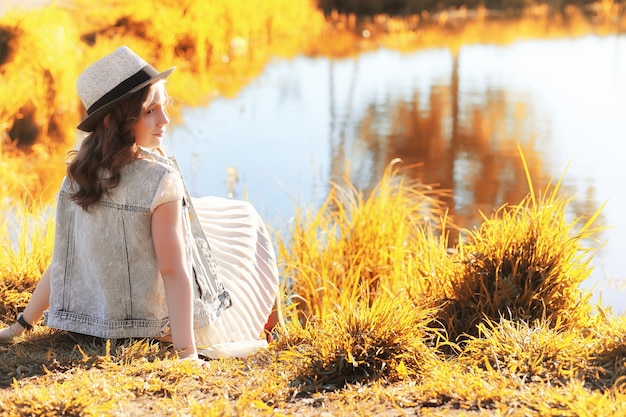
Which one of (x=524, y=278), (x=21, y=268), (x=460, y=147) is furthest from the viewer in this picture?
(x=460, y=147)

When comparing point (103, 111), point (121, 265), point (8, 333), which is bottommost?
point (8, 333)

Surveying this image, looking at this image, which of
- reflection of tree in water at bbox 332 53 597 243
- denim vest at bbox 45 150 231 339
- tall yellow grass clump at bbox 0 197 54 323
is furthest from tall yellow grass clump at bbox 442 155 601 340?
reflection of tree in water at bbox 332 53 597 243

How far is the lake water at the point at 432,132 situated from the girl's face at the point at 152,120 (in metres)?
2.31

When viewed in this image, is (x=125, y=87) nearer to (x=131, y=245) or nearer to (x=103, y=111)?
(x=103, y=111)

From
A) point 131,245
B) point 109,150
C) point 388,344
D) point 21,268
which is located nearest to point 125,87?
point 109,150

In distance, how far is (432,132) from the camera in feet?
26.3

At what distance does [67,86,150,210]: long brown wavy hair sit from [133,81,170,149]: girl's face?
2cm

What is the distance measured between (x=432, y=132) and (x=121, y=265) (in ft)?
18.6

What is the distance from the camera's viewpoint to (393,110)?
28.9ft

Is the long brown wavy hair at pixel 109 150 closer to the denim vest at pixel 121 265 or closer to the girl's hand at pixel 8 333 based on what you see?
the denim vest at pixel 121 265

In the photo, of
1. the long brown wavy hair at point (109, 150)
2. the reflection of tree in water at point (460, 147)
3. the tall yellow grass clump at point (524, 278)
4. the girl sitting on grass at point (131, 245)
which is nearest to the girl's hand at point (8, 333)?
the girl sitting on grass at point (131, 245)

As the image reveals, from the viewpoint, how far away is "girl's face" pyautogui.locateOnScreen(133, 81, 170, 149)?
8.48 ft

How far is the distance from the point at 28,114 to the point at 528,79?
5.38 metres

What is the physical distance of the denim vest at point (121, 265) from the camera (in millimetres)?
2570
